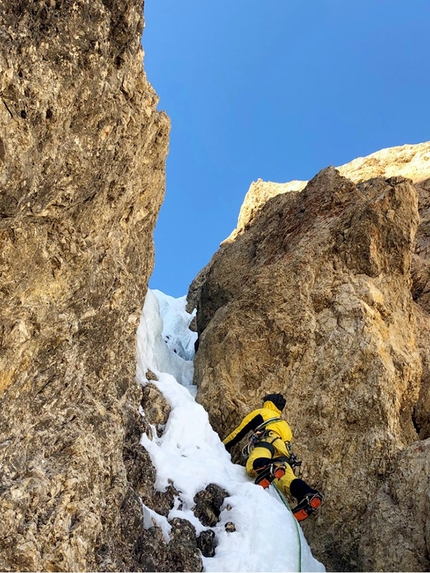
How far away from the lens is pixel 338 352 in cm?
1048

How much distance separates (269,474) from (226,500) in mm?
888

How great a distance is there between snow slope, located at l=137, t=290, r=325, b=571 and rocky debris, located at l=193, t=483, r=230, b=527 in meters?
0.09

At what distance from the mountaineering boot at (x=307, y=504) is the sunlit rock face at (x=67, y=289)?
2.60m

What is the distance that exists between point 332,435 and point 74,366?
5384mm

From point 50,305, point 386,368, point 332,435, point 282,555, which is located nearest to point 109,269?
point 50,305

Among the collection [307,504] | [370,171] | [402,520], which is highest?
[370,171]

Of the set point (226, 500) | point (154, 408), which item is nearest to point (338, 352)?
point (154, 408)

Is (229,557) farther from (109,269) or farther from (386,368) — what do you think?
(386,368)

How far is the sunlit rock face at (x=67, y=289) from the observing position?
5008mm

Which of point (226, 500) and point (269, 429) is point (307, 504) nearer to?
point (226, 500)

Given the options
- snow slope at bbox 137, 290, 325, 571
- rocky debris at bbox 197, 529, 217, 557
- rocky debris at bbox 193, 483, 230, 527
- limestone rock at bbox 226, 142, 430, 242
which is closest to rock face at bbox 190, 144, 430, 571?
snow slope at bbox 137, 290, 325, 571

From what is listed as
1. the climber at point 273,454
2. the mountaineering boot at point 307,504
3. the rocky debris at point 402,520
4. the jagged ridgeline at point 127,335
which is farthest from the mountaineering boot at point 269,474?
the rocky debris at point 402,520

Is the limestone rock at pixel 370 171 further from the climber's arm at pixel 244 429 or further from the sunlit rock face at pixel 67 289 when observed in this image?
the sunlit rock face at pixel 67 289

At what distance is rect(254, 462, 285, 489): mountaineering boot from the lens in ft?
25.5
